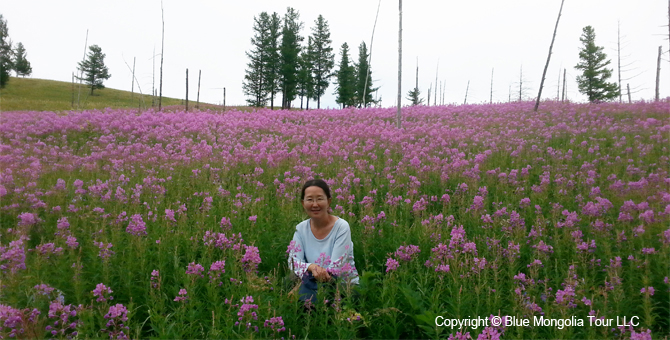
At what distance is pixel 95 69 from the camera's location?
182 feet

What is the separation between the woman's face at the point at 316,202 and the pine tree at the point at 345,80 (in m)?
48.8

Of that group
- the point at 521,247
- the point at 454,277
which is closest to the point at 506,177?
the point at 521,247

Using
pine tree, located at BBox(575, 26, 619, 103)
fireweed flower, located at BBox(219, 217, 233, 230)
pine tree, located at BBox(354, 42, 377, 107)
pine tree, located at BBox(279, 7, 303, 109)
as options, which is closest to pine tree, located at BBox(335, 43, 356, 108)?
pine tree, located at BBox(354, 42, 377, 107)

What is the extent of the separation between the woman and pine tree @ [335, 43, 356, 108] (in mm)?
48751

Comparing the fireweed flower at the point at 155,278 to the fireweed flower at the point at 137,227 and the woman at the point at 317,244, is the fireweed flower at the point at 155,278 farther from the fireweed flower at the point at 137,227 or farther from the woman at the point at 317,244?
the woman at the point at 317,244

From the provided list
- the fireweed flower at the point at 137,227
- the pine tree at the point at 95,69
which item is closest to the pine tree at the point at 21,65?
the pine tree at the point at 95,69

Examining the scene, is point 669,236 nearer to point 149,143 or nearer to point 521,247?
point 521,247

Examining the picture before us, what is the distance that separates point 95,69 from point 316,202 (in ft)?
214

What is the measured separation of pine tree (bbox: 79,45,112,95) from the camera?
178ft

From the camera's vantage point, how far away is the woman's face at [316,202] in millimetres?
3906

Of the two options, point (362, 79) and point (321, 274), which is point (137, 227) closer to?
point (321, 274)

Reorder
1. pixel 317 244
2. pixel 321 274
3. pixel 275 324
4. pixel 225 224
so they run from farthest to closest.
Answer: pixel 225 224
pixel 317 244
pixel 321 274
pixel 275 324
